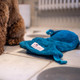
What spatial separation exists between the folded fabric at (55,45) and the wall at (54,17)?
5.05 feet

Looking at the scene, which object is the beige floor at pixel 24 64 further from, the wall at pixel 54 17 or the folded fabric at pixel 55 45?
the wall at pixel 54 17

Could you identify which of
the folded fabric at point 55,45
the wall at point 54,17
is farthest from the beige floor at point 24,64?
the wall at point 54,17

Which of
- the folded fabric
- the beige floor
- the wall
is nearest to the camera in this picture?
the beige floor

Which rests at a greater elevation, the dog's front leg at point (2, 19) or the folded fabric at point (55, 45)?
the dog's front leg at point (2, 19)

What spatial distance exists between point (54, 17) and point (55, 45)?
1880 mm

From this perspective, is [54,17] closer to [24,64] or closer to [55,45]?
[55,45]

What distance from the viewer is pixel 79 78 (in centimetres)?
81

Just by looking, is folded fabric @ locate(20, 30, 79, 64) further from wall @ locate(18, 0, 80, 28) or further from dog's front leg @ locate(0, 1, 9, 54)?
wall @ locate(18, 0, 80, 28)

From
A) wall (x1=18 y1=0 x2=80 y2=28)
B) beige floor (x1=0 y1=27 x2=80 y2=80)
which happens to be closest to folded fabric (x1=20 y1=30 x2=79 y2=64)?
beige floor (x1=0 y1=27 x2=80 y2=80)

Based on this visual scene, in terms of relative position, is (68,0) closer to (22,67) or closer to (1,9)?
(1,9)

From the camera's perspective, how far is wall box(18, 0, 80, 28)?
2.81 metres

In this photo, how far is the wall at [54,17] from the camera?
2.81 metres

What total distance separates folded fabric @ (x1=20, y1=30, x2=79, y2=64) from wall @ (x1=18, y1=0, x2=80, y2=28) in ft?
5.05

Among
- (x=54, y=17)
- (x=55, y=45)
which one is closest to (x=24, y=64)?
(x=55, y=45)
